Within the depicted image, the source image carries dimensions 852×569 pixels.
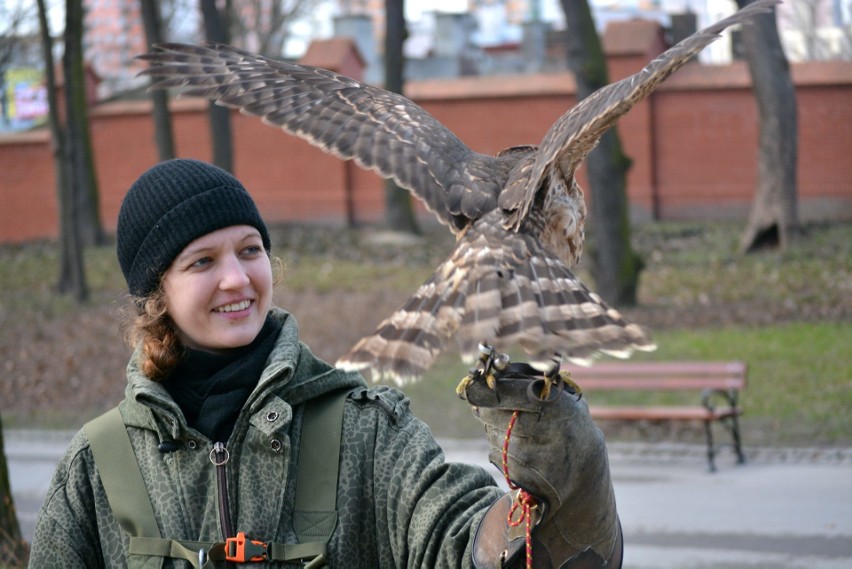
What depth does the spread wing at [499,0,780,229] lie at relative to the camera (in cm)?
327

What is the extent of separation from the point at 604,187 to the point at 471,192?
408 inches

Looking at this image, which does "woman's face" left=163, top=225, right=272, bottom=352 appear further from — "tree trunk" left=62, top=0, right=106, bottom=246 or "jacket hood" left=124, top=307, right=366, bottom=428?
"tree trunk" left=62, top=0, right=106, bottom=246

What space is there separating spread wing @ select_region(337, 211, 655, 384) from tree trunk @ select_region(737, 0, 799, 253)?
14.3m

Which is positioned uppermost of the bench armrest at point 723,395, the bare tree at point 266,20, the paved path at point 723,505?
the bare tree at point 266,20

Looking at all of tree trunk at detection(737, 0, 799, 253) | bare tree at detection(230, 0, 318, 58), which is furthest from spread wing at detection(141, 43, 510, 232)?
bare tree at detection(230, 0, 318, 58)

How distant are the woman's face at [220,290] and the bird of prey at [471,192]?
0.31m

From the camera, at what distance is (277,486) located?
8.53 feet

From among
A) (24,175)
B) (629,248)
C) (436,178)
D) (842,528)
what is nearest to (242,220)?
(436,178)

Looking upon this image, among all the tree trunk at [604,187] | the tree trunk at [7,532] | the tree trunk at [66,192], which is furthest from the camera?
the tree trunk at [66,192]

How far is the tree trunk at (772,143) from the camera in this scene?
16.8 meters

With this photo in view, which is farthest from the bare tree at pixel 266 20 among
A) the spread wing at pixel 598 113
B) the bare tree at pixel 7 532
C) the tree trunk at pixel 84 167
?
the spread wing at pixel 598 113

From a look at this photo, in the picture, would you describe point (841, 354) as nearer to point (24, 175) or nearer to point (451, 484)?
point (451, 484)

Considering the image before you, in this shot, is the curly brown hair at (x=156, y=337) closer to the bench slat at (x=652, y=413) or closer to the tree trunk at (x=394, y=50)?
the bench slat at (x=652, y=413)

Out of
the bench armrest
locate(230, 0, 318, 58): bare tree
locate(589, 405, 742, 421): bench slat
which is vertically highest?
locate(230, 0, 318, 58): bare tree
